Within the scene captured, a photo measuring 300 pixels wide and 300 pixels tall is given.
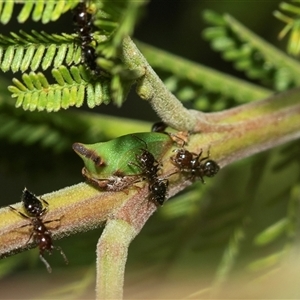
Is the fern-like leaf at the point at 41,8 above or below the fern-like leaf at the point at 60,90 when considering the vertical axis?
above

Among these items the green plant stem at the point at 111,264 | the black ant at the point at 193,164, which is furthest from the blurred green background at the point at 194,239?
the green plant stem at the point at 111,264

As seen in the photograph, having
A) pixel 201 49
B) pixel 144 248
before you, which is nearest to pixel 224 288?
pixel 144 248

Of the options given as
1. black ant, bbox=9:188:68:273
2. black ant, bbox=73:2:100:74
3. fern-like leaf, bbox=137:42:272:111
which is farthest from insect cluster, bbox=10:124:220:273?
fern-like leaf, bbox=137:42:272:111

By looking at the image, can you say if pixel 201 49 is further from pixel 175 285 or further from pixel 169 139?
pixel 169 139

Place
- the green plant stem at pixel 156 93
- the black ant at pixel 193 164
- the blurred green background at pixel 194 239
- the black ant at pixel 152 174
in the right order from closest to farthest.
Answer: the green plant stem at pixel 156 93, the black ant at pixel 152 174, the black ant at pixel 193 164, the blurred green background at pixel 194 239

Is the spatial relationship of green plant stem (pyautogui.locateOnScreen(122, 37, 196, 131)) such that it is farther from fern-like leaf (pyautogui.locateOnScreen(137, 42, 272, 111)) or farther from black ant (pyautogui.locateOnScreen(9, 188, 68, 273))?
fern-like leaf (pyautogui.locateOnScreen(137, 42, 272, 111))

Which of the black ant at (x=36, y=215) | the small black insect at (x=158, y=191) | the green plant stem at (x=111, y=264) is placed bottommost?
the green plant stem at (x=111, y=264)

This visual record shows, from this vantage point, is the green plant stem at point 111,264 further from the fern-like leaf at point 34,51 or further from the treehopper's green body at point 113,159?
the fern-like leaf at point 34,51
